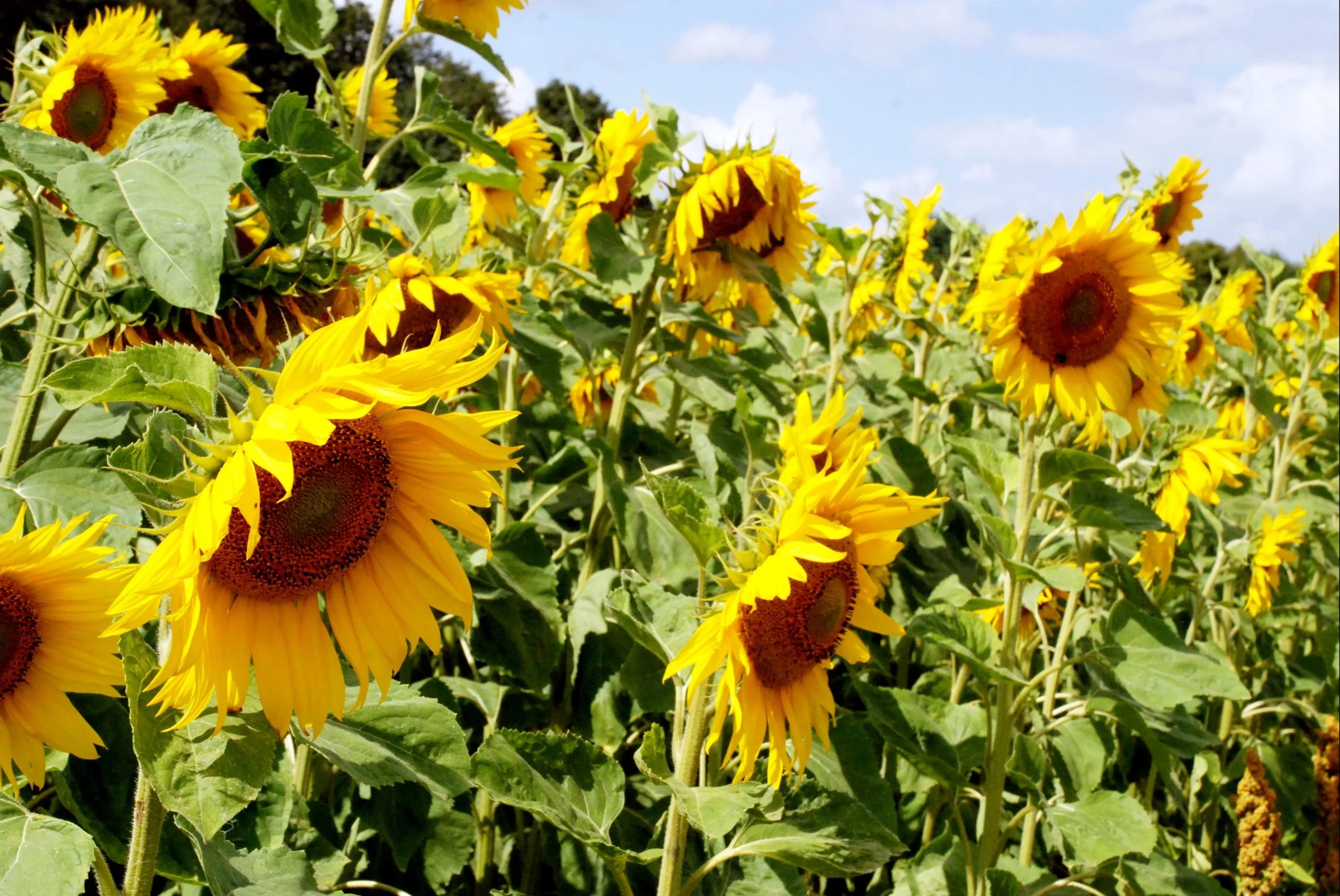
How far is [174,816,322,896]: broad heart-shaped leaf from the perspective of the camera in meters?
1.19

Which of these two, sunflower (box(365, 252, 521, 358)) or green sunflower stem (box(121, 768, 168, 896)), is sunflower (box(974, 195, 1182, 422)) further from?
green sunflower stem (box(121, 768, 168, 896))

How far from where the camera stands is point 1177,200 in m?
3.71

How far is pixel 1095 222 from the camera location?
249 centimetres

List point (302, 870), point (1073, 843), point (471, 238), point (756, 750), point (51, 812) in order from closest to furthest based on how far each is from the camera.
→ point (302, 870) → point (756, 750) → point (51, 812) → point (1073, 843) → point (471, 238)

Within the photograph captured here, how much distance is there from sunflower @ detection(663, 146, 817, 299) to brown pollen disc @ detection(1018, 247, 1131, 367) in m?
0.59

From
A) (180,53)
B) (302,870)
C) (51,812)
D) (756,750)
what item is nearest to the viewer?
(302,870)

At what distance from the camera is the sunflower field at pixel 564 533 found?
3.73ft

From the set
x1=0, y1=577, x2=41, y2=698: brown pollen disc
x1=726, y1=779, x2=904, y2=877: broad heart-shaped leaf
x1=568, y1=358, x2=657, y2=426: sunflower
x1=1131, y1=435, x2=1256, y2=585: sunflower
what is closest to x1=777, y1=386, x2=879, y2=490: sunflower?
x1=726, y1=779, x2=904, y2=877: broad heart-shaped leaf

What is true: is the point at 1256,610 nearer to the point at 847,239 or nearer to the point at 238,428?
the point at 847,239

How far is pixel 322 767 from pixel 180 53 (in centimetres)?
153

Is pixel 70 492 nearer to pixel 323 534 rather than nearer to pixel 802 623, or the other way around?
pixel 323 534

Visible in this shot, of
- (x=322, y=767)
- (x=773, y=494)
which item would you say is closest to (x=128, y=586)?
(x=773, y=494)

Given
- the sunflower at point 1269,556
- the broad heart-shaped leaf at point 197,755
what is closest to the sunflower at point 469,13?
the broad heart-shaped leaf at point 197,755

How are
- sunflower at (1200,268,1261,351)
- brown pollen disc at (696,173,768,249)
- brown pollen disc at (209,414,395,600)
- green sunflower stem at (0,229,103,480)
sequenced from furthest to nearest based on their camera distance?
sunflower at (1200,268,1261,351) → brown pollen disc at (696,173,768,249) → green sunflower stem at (0,229,103,480) → brown pollen disc at (209,414,395,600)
